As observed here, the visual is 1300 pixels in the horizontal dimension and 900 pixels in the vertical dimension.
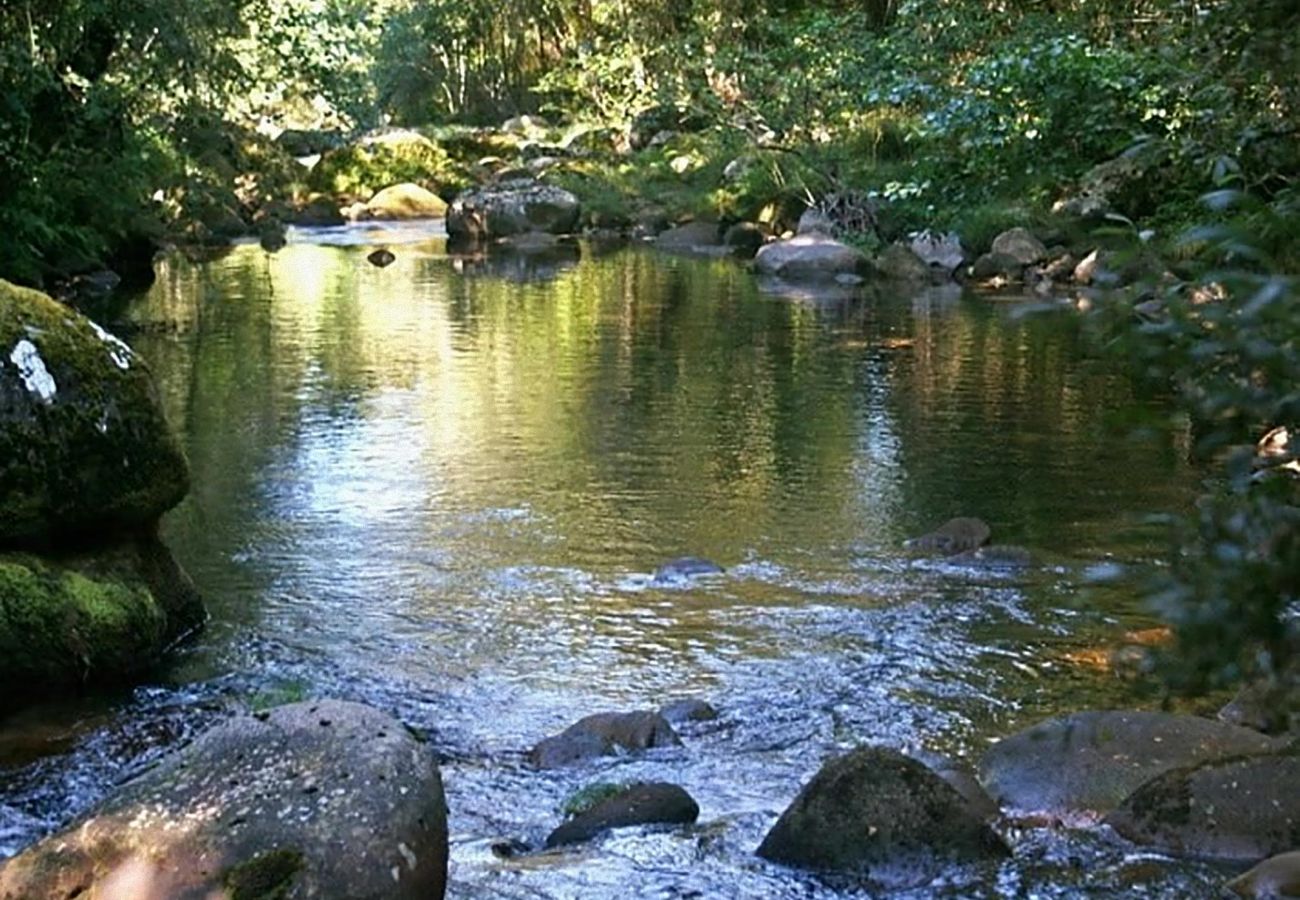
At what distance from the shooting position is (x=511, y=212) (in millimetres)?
31875

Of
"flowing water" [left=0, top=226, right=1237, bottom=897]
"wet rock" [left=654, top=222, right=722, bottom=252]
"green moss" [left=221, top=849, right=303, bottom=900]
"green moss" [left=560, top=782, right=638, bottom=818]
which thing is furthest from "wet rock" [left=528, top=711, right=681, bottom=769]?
"wet rock" [left=654, top=222, right=722, bottom=252]

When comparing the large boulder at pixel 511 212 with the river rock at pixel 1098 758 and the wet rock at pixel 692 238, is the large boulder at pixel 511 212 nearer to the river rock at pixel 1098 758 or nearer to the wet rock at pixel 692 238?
the wet rock at pixel 692 238

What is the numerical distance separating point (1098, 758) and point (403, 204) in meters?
31.9

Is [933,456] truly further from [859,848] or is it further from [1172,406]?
[1172,406]

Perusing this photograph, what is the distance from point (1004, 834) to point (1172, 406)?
3779 millimetres

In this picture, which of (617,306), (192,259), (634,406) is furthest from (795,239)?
(634,406)

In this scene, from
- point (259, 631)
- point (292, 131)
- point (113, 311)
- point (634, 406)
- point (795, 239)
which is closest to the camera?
point (259, 631)

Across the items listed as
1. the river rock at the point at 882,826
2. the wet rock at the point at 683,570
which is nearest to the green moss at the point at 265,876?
the river rock at the point at 882,826

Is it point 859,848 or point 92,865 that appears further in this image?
point 859,848

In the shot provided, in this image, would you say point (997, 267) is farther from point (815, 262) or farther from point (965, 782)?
point (965, 782)

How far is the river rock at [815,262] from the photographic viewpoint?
24625 millimetres

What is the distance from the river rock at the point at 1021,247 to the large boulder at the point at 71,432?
16954 mm

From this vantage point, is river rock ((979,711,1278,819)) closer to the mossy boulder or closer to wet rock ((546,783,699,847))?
wet rock ((546,783,699,847))

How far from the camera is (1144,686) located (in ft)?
7.29
